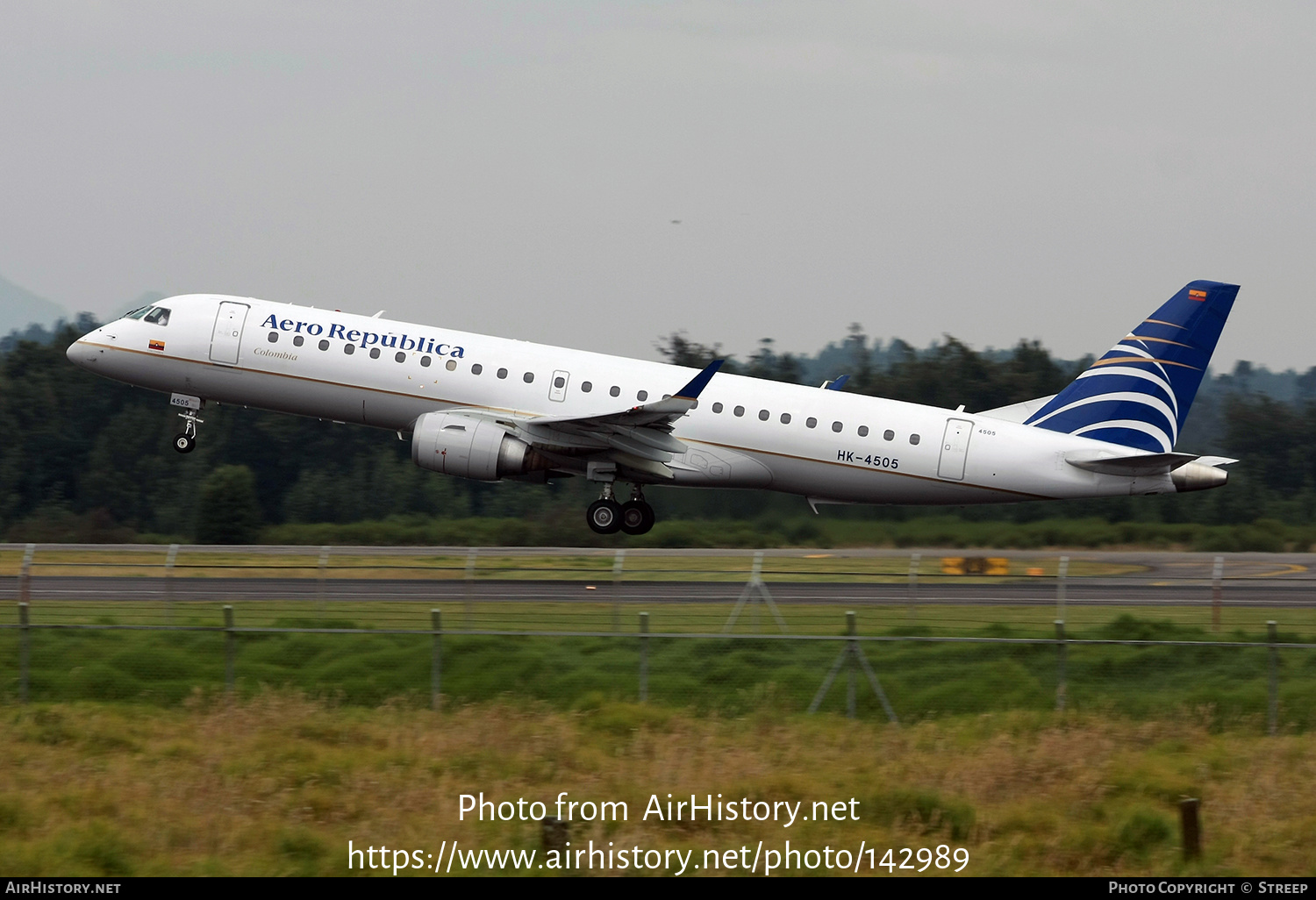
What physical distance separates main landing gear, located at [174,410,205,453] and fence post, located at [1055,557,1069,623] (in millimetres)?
18739

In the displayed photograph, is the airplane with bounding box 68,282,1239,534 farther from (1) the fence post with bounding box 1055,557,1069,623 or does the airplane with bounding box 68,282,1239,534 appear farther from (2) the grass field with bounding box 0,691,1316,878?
(2) the grass field with bounding box 0,691,1316,878

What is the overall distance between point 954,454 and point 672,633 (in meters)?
11.7

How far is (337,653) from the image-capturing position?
61.1ft

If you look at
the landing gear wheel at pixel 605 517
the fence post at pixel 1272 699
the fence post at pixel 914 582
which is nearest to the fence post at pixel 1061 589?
the fence post at pixel 914 582

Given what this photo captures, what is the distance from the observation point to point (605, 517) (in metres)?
29.4

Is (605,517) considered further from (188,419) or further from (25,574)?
(25,574)

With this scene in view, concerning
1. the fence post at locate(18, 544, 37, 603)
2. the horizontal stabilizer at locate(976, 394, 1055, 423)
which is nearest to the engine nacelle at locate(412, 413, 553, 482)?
the fence post at locate(18, 544, 37, 603)

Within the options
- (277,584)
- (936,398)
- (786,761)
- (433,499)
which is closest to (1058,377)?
(936,398)

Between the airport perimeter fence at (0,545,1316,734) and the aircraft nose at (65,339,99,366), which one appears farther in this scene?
the aircraft nose at (65,339,99,366)

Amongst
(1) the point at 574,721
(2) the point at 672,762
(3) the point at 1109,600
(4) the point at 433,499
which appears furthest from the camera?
(4) the point at 433,499

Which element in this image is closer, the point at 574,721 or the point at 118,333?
the point at 574,721

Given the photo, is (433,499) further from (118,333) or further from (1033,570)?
(1033,570)

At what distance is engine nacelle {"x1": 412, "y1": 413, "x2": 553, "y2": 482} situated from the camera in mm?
27328

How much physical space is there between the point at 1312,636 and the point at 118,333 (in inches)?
955
